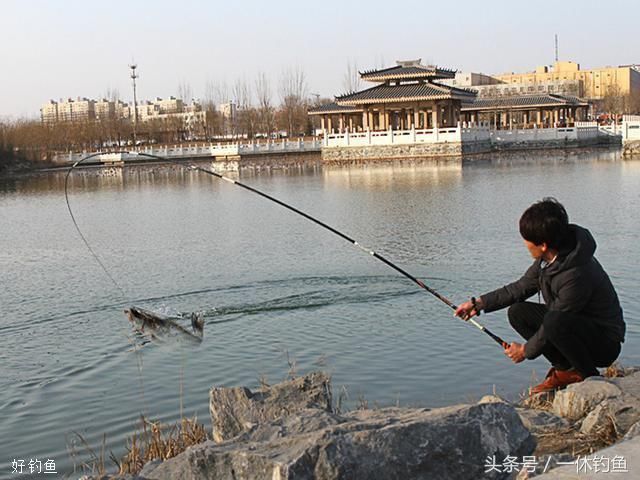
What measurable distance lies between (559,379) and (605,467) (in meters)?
1.95

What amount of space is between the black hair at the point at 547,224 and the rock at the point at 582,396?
701 millimetres

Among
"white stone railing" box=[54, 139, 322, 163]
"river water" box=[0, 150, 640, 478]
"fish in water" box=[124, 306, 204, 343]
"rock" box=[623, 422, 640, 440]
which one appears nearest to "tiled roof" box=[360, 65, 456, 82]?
"white stone railing" box=[54, 139, 322, 163]

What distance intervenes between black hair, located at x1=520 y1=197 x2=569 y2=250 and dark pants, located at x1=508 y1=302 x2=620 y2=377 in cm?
37

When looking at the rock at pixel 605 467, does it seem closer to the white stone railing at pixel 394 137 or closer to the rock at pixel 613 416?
the rock at pixel 613 416

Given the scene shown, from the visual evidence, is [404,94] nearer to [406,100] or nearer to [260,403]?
[406,100]

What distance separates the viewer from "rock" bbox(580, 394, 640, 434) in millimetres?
3764

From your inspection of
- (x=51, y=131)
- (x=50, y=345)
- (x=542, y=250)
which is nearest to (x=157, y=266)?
(x=50, y=345)

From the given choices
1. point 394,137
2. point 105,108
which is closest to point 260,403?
point 394,137

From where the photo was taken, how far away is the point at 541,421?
406 cm

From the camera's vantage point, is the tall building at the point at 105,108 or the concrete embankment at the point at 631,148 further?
the tall building at the point at 105,108

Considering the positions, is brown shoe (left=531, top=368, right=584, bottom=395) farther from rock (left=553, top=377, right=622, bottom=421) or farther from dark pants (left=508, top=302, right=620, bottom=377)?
rock (left=553, top=377, right=622, bottom=421)

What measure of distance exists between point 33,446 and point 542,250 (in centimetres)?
332

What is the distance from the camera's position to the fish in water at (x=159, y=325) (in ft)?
25.9

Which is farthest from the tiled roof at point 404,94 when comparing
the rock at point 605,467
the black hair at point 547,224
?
the rock at point 605,467
